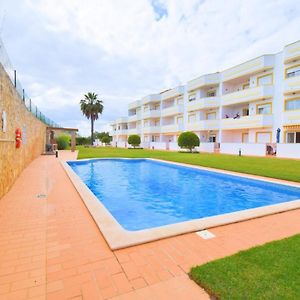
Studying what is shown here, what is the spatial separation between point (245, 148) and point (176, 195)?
1922 centimetres

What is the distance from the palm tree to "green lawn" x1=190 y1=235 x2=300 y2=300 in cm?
4876

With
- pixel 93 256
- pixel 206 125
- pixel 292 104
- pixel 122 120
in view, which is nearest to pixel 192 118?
pixel 206 125

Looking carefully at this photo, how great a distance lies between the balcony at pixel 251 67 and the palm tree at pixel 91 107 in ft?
100

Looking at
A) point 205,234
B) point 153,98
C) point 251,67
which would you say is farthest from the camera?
point 153,98

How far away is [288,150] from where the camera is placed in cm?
2056

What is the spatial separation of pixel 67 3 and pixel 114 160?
12228mm

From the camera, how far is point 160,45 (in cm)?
Answer: 1669

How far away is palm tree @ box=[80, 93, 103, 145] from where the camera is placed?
48906 mm

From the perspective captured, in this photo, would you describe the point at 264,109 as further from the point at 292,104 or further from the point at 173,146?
the point at 173,146

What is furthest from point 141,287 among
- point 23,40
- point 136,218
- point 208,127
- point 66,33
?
point 208,127

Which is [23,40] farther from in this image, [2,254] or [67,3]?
[2,254]

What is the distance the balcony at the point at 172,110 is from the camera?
36.5 meters

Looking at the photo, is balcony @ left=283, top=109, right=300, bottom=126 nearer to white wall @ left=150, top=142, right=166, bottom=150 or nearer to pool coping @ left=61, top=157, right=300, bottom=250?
pool coping @ left=61, top=157, right=300, bottom=250

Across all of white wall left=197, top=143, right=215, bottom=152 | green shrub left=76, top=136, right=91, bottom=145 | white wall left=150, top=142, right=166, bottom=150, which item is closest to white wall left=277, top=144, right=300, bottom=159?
white wall left=197, top=143, right=215, bottom=152
